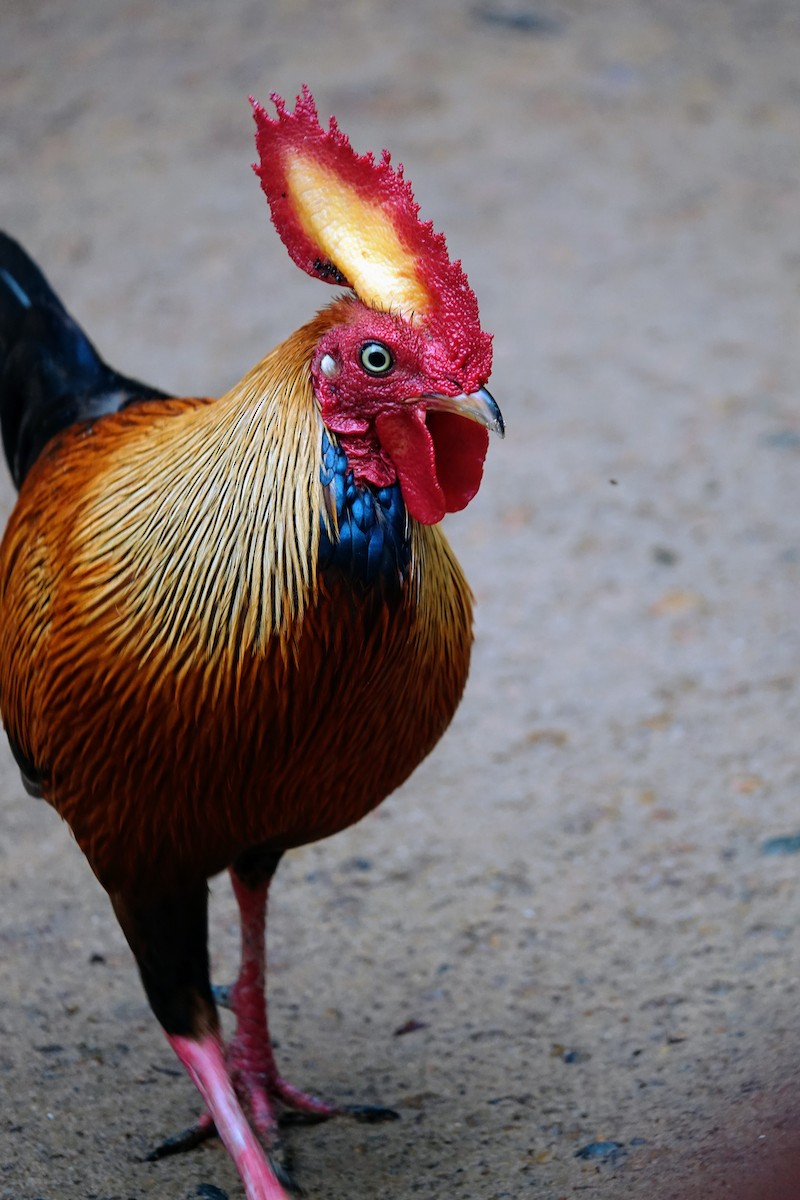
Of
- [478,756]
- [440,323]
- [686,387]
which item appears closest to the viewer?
[440,323]

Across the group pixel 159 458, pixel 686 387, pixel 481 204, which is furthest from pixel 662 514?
pixel 159 458

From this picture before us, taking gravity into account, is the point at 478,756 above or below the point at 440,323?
below

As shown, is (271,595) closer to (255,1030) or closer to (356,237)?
(356,237)

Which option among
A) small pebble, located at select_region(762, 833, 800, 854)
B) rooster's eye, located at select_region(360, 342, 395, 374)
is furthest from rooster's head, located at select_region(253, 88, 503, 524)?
small pebble, located at select_region(762, 833, 800, 854)

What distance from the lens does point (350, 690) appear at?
9.69 feet

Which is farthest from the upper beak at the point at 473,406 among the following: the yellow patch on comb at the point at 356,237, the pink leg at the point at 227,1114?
the pink leg at the point at 227,1114

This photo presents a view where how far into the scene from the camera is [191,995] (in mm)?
3322

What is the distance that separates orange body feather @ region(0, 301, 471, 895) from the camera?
2.87 m

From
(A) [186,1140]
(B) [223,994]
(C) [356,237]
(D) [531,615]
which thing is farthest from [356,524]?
(D) [531,615]

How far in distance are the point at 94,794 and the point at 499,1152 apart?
146cm

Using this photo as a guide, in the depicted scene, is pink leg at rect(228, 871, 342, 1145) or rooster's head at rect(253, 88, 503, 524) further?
pink leg at rect(228, 871, 342, 1145)

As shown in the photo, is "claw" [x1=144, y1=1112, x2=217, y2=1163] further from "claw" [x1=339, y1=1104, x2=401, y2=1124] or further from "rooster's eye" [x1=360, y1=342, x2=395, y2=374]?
"rooster's eye" [x1=360, y1=342, x2=395, y2=374]

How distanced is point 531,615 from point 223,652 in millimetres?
3412

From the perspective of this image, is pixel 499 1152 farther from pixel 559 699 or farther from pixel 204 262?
pixel 204 262
